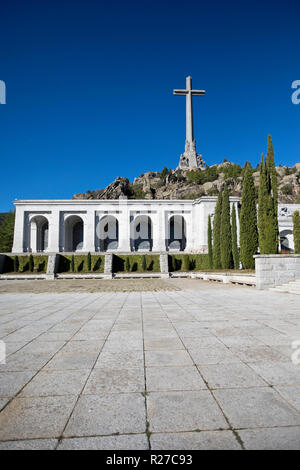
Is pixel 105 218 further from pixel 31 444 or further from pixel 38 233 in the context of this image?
pixel 31 444

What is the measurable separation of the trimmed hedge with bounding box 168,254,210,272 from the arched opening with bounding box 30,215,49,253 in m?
24.9

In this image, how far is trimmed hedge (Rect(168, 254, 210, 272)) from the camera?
3331 centimetres

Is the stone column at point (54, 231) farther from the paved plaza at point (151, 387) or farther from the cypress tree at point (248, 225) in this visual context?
the paved plaza at point (151, 387)

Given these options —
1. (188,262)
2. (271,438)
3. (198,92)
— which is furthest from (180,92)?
(271,438)

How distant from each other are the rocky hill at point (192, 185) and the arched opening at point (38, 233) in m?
24.3

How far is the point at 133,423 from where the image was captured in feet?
6.86

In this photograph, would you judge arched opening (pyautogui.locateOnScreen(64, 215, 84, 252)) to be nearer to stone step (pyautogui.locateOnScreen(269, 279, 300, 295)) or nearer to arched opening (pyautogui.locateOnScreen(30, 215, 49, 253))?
arched opening (pyautogui.locateOnScreen(30, 215, 49, 253))

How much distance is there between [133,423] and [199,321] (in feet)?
12.9

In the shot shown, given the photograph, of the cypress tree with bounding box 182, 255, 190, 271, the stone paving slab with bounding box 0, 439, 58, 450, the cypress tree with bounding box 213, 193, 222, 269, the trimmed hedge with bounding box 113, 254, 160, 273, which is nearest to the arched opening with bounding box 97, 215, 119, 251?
the trimmed hedge with bounding box 113, 254, 160, 273

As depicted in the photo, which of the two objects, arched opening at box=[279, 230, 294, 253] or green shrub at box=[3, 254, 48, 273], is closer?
green shrub at box=[3, 254, 48, 273]

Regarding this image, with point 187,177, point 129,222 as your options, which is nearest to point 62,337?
point 129,222

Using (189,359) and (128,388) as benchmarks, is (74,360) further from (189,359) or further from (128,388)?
(189,359)

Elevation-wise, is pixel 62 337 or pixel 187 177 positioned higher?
pixel 187 177
